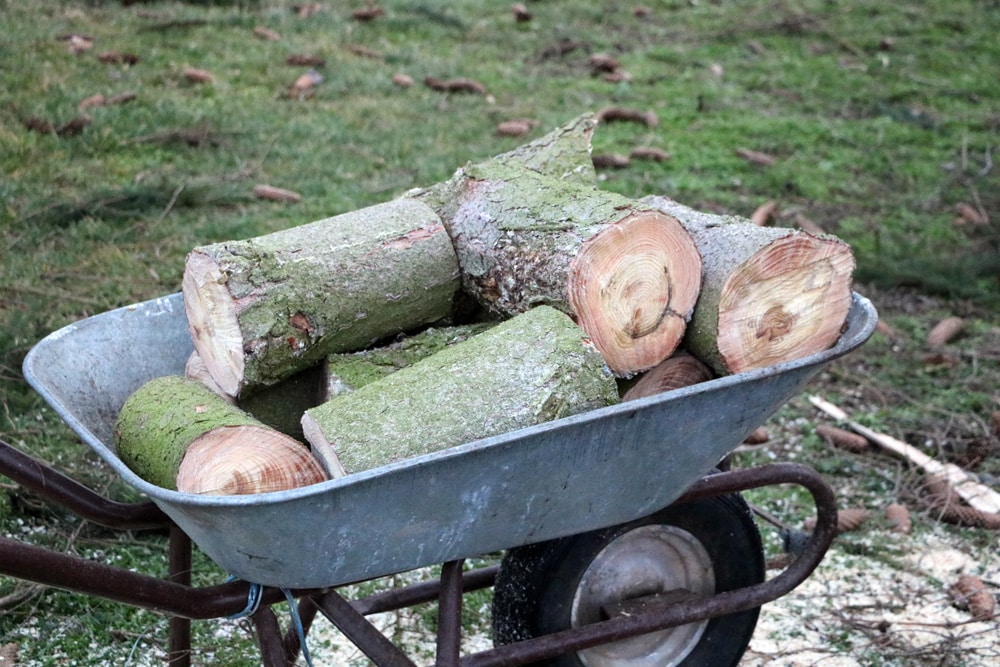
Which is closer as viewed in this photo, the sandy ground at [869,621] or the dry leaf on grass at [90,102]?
the sandy ground at [869,621]

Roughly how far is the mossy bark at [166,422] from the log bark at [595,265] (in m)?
0.58

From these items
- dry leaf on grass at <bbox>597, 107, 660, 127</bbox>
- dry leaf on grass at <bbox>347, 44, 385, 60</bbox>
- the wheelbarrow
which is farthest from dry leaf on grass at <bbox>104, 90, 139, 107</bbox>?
the wheelbarrow

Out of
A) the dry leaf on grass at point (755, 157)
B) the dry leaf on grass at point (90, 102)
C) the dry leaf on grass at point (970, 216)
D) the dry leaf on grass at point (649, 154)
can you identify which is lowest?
the dry leaf on grass at point (970, 216)

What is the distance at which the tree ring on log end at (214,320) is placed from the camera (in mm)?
1990

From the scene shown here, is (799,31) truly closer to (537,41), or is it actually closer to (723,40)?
(723,40)

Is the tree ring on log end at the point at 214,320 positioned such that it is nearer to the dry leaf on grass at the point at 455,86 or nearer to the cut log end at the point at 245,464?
the cut log end at the point at 245,464

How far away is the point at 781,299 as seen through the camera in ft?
6.95

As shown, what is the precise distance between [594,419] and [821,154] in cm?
473

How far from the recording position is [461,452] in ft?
5.28

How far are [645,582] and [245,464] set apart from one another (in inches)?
37.4

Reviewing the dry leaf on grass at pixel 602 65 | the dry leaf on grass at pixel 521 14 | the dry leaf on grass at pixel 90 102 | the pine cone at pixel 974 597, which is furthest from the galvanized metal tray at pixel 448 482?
the dry leaf on grass at pixel 521 14

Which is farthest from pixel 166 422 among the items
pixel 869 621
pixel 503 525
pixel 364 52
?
pixel 364 52

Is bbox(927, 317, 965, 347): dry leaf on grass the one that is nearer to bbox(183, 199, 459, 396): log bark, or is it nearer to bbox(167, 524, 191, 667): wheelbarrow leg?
bbox(183, 199, 459, 396): log bark

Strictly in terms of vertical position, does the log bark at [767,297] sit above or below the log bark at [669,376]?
above
